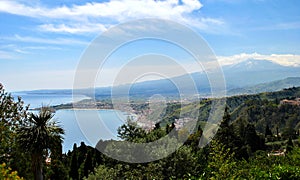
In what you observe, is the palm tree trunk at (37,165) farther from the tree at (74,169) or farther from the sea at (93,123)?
the tree at (74,169)

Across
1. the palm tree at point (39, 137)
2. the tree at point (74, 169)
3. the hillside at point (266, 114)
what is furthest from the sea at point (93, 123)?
the hillside at point (266, 114)

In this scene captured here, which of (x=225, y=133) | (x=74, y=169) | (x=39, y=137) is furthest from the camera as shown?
(x=225, y=133)

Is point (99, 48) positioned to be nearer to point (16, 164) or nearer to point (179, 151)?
point (179, 151)

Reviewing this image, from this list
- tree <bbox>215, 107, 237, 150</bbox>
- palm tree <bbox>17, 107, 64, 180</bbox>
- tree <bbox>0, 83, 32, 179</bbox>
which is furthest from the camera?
tree <bbox>215, 107, 237, 150</bbox>

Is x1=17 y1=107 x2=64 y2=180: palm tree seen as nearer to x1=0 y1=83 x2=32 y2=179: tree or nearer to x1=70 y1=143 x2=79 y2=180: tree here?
x1=0 y1=83 x2=32 y2=179: tree

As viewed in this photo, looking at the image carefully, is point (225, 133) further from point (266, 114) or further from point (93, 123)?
point (266, 114)

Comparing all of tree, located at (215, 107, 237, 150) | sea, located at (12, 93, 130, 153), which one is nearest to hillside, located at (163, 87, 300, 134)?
tree, located at (215, 107, 237, 150)

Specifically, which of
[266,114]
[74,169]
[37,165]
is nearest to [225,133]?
[74,169]

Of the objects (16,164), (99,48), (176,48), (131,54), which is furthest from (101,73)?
(16,164)
